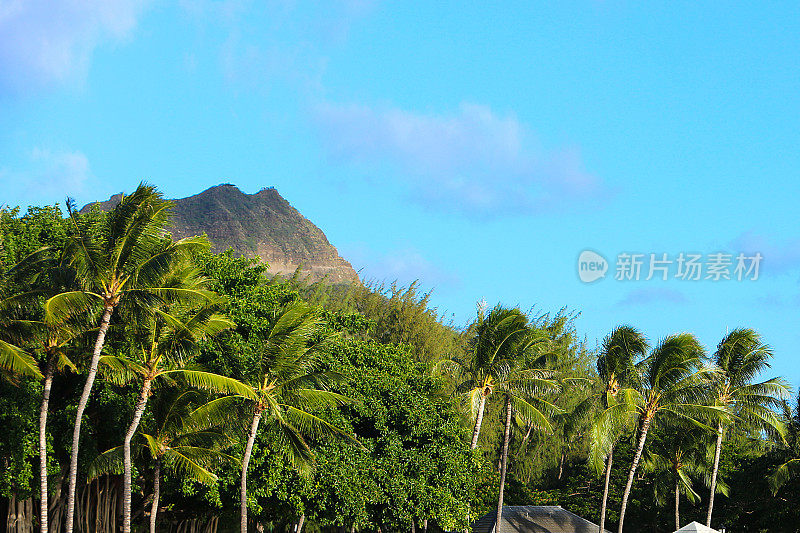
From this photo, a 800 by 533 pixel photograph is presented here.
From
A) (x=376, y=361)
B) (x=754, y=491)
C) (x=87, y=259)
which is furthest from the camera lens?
(x=754, y=491)

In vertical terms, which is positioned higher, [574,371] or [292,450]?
[574,371]

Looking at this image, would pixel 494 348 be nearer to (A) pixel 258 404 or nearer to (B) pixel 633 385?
(B) pixel 633 385

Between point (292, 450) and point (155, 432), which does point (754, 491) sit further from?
point (155, 432)

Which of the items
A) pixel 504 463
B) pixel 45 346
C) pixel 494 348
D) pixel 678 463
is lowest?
pixel 504 463

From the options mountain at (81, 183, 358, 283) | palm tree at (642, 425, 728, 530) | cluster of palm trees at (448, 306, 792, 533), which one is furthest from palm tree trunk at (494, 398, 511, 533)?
mountain at (81, 183, 358, 283)

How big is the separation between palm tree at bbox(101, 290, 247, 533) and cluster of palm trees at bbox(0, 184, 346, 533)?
2 centimetres

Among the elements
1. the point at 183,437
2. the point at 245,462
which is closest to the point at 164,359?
the point at 183,437

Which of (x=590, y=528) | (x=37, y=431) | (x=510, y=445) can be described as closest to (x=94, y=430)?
(x=37, y=431)

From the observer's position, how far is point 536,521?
34.5 m

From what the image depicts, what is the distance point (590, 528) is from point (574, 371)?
13.2m

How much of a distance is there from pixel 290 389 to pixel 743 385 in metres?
21.2

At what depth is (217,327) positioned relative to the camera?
19266 millimetres

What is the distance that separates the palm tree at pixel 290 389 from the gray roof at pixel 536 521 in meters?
13.6

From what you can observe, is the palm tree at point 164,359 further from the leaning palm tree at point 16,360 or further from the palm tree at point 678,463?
the palm tree at point 678,463
